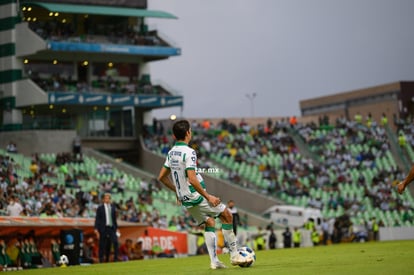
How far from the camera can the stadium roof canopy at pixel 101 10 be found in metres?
56.7

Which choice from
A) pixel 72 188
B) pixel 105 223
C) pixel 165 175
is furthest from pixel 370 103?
pixel 165 175

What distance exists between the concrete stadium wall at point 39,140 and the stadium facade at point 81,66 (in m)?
1.59

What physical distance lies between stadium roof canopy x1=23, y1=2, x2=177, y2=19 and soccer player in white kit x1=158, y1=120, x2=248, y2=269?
41.3m

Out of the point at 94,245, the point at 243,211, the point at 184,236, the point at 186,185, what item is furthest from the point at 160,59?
the point at 186,185

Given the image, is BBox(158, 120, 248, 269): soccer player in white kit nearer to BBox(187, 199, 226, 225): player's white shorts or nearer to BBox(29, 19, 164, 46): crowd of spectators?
BBox(187, 199, 226, 225): player's white shorts

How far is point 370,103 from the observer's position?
8900cm

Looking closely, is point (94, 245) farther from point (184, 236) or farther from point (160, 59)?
point (160, 59)

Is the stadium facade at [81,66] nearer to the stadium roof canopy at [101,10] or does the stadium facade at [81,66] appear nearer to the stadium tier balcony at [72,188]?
the stadium roof canopy at [101,10]

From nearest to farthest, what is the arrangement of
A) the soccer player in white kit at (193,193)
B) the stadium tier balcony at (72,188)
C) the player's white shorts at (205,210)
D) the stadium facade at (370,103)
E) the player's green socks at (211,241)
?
the soccer player in white kit at (193,193), the player's white shorts at (205,210), the player's green socks at (211,241), the stadium tier balcony at (72,188), the stadium facade at (370,103)

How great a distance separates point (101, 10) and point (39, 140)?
955 centimetres

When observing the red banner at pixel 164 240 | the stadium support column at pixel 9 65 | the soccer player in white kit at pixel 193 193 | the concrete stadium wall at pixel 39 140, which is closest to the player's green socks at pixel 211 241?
the soccer player in white kit at pixel 193 193

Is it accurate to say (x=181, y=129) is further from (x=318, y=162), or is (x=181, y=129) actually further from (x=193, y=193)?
(x=318, y=162)

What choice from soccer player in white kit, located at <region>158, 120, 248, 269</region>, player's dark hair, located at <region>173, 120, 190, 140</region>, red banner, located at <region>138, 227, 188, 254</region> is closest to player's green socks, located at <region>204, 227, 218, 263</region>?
soccer player in white kit, located at <region>158, 120, 248, 269</region>

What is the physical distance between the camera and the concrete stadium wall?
55.2m
